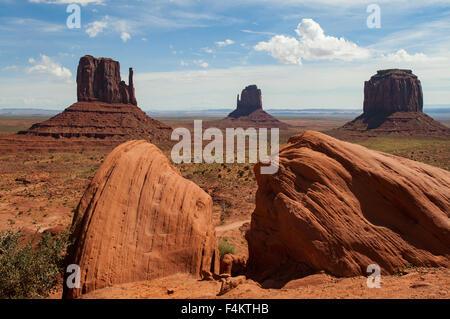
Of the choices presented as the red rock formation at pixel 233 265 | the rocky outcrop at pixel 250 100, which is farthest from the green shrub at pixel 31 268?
the rocky outcrop at pixel 250 100

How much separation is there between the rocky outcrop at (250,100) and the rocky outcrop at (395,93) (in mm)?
81043

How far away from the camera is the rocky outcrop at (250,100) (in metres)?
196

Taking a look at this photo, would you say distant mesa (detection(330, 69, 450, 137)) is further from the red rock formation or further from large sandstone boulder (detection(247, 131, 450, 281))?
large sandstone boulder (detection(247, 131, 450, 281))

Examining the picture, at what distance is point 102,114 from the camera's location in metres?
89.1

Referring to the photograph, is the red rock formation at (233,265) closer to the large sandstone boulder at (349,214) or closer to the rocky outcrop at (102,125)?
the large sandstone boulder at (349,214)

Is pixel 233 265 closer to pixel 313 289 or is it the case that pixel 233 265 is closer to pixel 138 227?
pixel 313 289

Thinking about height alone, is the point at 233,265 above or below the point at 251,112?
below

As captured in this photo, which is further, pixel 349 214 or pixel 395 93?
pixel 395 93

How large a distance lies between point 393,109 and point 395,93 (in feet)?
18.5

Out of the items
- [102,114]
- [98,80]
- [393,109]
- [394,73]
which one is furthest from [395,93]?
[98,80]

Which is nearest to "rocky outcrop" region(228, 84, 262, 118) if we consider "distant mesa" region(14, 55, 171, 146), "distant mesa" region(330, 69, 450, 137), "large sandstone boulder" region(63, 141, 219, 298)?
"distant mesa" region(330, 69, 450, 137)

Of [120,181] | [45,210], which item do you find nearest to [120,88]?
[45,210]

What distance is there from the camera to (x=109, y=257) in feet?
31.7
